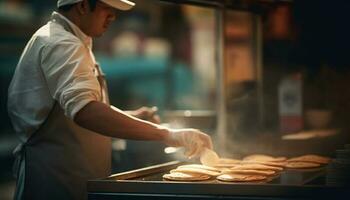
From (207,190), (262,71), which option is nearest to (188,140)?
(207,190)

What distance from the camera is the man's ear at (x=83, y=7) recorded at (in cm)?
323

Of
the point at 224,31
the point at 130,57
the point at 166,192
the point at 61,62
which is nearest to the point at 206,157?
the point at 166,192

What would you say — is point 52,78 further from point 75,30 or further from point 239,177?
point 239,177

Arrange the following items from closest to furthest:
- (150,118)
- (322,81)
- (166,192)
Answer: (166,192) < (150,118) < (322,81)

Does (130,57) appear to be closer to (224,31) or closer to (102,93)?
(224,31)

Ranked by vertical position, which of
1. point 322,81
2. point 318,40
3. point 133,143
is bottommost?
point 133,143

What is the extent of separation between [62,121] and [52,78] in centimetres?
26

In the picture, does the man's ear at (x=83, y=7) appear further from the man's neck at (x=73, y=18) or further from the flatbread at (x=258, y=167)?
the flatbread at (x=258, y=167)

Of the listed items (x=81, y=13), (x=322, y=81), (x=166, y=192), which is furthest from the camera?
(x=322, y=81)

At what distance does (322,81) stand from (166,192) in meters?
2.69

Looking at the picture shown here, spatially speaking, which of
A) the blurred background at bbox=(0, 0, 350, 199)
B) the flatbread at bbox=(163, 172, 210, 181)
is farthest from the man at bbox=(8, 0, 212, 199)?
the blurred background at bbox=(0, 0, 350, 199)

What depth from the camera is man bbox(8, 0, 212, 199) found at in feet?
9.82

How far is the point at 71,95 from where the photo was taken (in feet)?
9.46

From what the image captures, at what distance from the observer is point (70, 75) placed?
2.93m
